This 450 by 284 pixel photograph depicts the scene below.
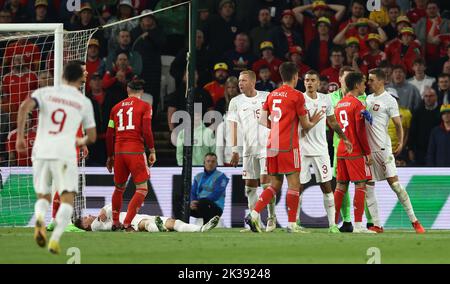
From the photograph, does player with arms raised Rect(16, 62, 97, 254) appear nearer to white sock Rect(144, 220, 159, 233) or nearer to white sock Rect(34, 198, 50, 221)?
white sock Rect(34, 198, 50, 221)

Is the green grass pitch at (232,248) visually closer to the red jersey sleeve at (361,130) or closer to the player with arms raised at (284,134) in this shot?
the player with arms raised at (284,134)

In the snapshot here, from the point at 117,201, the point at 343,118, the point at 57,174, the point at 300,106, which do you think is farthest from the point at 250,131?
the point at 57,174

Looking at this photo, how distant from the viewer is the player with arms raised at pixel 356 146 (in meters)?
16.6

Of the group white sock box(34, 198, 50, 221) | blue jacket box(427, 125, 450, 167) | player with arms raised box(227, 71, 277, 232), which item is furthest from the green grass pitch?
blue jacket box(427, 125, 450, 167)

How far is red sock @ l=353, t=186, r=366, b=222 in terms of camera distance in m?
16.5

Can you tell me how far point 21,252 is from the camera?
484 inches

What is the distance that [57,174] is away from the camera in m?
12.0

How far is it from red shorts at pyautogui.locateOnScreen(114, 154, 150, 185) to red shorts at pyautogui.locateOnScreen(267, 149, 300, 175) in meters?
2.12

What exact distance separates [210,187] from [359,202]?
3.12 m

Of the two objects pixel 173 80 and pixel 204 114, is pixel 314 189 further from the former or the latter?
pixel 173 80

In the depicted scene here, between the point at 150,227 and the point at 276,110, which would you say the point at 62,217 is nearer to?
the point at 276,110
